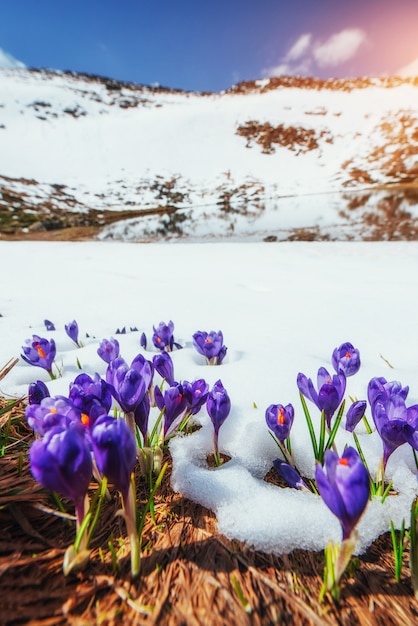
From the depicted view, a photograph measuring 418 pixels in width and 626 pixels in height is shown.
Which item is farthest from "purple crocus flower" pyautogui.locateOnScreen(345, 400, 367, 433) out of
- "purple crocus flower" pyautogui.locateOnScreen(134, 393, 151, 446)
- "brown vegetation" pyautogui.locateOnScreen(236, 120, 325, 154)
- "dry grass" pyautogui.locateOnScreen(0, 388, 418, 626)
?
"brown vegetation" pyautogui.locateOnScreen(236, 120, 325, 154)

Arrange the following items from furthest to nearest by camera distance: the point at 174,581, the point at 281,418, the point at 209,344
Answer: the point at 209,344 → the point at 281,418 → the point at 174,581

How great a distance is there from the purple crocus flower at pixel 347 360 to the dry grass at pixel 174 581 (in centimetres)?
61

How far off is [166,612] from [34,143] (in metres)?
35.4

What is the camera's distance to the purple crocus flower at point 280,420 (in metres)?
0.94

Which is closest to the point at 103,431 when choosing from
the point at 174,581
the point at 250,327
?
the point at 174,581

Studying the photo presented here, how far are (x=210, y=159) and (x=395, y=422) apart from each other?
3041cm

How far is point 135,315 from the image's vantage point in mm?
2537

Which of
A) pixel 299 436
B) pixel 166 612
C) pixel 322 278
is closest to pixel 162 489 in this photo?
pixel 166 612

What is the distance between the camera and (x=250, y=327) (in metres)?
2.26

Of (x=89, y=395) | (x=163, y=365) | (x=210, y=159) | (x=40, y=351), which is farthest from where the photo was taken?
(x=210, y=159)

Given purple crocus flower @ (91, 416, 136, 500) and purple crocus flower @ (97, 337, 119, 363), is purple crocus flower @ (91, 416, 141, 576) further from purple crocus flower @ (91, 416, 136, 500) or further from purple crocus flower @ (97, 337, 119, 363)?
purple crocus flower @ (97, 337, 119, 363)

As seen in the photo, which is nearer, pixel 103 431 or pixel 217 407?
pixel 103 431

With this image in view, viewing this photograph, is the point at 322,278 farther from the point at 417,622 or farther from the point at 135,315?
the point at 417,622

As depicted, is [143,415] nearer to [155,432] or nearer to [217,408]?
[155,432]
